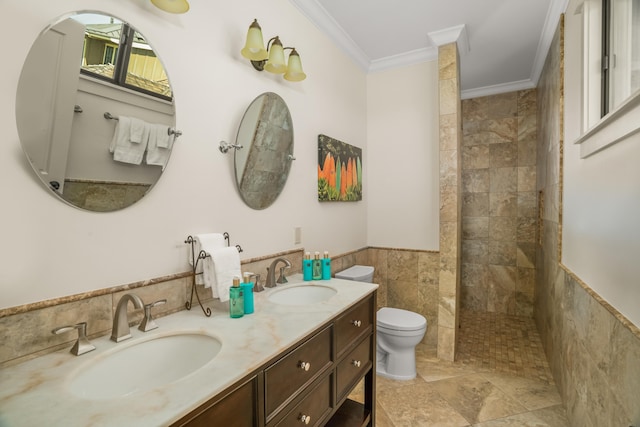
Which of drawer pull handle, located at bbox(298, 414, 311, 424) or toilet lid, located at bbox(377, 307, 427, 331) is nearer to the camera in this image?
drawer pull handle, located at bbox(298, 414, 311, 424)

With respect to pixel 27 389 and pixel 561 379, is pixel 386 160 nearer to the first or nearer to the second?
pixel 561 379

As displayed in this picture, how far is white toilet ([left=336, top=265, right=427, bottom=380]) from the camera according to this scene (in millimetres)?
2254

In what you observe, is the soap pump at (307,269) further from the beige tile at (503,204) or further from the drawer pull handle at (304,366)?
the beige tile at (503,204)

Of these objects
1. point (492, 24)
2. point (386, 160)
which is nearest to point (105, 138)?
point (386, 160)

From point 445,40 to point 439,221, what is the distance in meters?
1.50

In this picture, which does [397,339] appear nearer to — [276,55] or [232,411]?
[232,411]

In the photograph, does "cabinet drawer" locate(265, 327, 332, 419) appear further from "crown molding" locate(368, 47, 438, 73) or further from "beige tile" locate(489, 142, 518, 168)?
"beige tile" locate(489, 142, 518, 168)

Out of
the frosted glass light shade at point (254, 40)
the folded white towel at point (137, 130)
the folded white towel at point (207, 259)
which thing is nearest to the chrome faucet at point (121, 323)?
the folded white towel at point (207, 259)

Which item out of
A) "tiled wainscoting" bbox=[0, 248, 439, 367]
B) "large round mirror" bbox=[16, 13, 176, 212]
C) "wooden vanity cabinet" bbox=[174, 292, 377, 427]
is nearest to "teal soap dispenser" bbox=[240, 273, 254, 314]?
"tiled wainscoting" bbox=[0, 248, 439, 367]

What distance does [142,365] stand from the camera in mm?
1019

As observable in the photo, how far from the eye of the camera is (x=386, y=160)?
302cm

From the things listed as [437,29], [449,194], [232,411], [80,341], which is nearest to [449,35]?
[437,29]

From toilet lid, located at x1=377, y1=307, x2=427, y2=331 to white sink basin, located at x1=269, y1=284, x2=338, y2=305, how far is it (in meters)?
0.80

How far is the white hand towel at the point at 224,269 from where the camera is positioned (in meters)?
1.29
